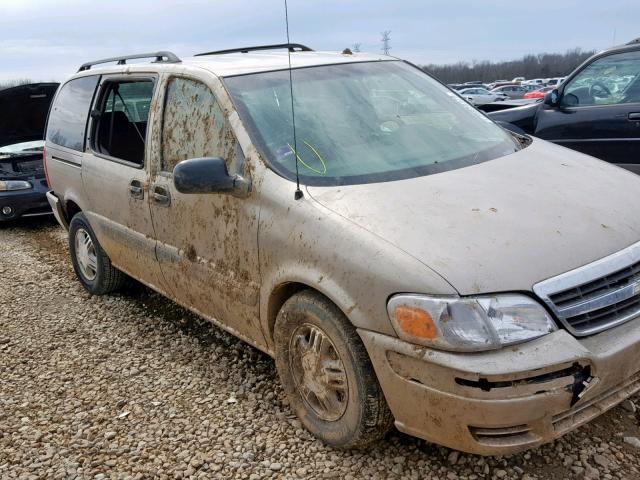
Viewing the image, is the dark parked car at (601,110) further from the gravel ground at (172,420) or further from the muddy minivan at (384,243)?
the gravel ground at (172,420)

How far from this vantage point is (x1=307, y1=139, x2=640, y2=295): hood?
2217 millimetres

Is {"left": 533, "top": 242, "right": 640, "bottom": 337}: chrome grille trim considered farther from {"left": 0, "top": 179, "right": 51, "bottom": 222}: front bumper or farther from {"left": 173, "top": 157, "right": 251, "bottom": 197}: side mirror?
{"left": 0, "top": 179, "right": 51, "bottom": 222}: front bumper

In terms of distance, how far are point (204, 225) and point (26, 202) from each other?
556cm

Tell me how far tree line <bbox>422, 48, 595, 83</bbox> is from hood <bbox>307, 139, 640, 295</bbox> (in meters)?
66.0

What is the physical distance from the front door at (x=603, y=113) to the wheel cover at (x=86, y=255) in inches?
169

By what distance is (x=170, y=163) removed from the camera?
11.5ft

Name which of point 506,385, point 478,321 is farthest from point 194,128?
point 506,385

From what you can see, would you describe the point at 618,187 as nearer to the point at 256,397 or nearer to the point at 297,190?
the point at 297,190

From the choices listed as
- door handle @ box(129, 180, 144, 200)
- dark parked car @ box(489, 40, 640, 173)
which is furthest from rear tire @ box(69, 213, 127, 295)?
dark parked car @ box(489, 40, 640, 173)

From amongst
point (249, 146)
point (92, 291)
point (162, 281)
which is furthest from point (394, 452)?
point (92, 291)

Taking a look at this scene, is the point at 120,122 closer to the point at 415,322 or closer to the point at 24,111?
the point at 415,322

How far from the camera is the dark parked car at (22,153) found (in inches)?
307

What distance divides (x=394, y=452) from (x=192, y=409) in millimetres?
1120

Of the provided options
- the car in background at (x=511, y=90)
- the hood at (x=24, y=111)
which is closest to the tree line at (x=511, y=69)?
the car in background at (x=511, y=90)
